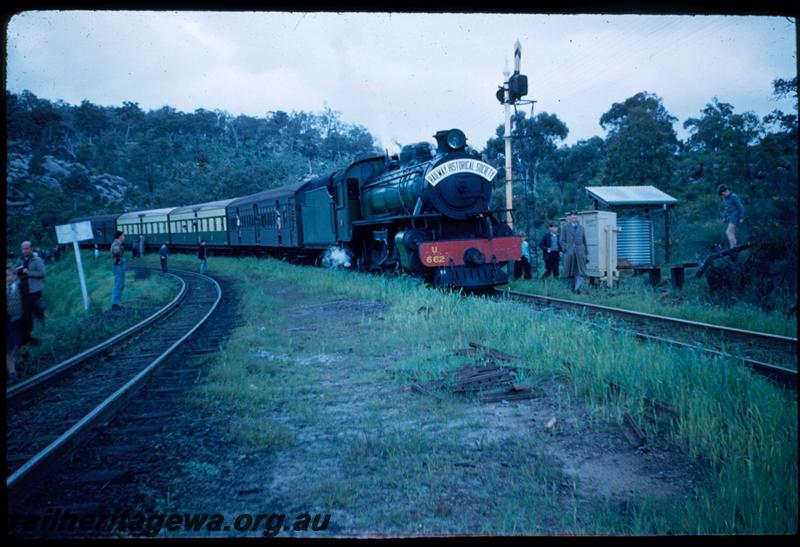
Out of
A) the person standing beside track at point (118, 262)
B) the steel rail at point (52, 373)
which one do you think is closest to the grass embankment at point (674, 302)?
the steel rail at point (52, 373)

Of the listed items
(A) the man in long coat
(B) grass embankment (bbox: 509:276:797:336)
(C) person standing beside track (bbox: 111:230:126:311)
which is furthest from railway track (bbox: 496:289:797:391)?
(C) person standing beside track (bbox: 111:230:126:311)

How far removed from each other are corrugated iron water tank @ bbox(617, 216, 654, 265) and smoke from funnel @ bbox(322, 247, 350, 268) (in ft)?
26.8

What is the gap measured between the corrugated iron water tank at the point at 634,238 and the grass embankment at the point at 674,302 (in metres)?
0.78

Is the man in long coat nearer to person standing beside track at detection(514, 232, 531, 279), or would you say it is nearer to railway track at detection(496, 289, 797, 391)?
railway track at detection(496, 289, 797, 391)

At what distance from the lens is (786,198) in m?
9.63

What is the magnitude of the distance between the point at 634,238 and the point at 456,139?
19.8ft

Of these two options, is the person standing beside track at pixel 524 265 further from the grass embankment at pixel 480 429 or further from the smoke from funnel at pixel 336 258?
the grass embankment at pixel 480 429

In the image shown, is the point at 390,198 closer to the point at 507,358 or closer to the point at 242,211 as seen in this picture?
the point at 507,358

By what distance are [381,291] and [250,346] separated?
14.8ft

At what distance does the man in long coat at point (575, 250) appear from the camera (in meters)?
11.8

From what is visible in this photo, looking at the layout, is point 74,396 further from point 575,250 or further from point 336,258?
point 336,258

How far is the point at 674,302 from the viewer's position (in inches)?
443

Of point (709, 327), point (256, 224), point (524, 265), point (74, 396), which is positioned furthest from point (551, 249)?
point (256, 224)

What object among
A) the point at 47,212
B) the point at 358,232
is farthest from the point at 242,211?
the point at 358,232
